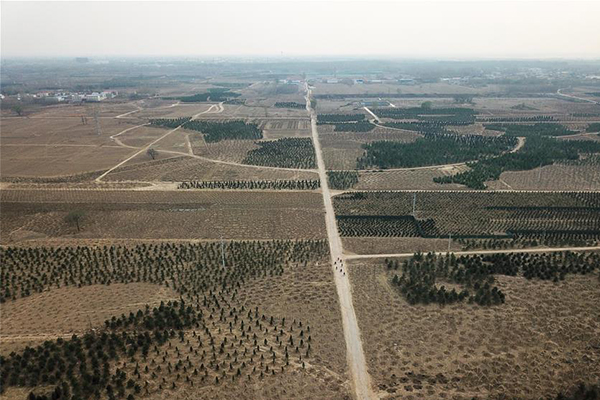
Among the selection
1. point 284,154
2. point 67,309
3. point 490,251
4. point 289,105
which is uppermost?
point 289,105

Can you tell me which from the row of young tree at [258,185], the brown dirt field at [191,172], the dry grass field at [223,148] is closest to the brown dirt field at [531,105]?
the dry grass field at [223,148]

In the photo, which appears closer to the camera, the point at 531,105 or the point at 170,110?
the point at 170,110

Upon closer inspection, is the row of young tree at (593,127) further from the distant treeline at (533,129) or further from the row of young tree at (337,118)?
the row of young tree at (337,118)

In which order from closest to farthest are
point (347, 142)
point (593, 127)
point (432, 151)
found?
point (432, 151), point (347, 142), point (593, 127)

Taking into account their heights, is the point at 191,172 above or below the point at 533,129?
below

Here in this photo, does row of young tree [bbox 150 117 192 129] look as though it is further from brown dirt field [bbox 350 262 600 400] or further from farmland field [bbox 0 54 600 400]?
brown dirt field [bbox 350 262 600 400]

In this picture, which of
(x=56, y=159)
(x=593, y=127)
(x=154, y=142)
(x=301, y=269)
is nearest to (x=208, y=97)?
(x=154, y=142)

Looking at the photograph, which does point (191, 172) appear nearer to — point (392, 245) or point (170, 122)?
point (392, 245)
